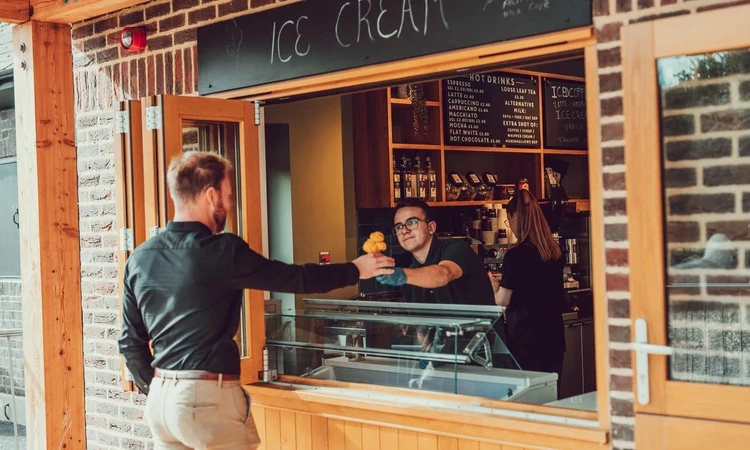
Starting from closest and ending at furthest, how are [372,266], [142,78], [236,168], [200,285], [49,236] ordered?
[200,285] < [372,266] < [236,168] < [142,78] < [49,236]

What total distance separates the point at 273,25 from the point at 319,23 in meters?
0.29

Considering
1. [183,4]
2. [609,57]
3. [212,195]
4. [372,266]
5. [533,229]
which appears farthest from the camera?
[533,229]

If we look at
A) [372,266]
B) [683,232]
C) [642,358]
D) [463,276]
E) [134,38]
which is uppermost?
[134,38]

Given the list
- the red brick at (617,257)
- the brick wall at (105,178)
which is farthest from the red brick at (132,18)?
the red brick at (617,257)

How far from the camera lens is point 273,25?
167 inches

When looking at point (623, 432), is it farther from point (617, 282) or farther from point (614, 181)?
point (614, 181)

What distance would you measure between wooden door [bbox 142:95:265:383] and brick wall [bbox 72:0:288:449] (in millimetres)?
535

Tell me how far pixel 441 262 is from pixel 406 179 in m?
2.09

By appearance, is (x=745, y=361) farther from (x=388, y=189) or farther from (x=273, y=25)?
(x=388, y=189)

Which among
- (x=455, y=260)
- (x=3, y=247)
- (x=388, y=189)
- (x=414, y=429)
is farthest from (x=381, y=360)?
(x=3, y=247)

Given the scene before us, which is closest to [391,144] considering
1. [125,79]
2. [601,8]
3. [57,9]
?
[125,79]

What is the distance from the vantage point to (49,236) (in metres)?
5.41

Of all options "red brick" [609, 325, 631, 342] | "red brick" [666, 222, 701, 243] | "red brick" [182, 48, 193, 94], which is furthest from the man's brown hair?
"red brick" [666, 222, 701, 243]

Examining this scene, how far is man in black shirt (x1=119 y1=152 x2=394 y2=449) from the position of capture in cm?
339
